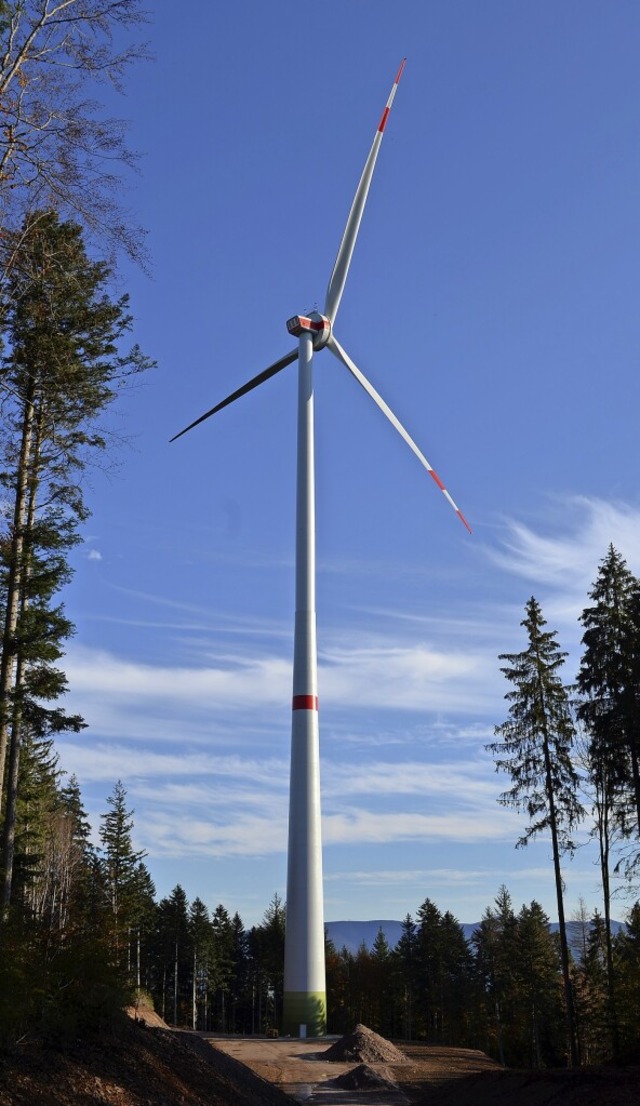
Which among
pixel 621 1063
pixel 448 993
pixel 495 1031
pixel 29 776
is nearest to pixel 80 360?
pixel 621 1063

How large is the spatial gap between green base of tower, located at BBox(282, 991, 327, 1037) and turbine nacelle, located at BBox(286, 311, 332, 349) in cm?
2802

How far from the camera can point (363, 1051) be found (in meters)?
30.3

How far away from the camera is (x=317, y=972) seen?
34.2 metres

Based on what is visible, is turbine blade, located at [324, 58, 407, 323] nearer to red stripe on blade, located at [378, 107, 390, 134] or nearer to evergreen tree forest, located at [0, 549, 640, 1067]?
red stripe on blade, located at [378, 107, 390, 134]

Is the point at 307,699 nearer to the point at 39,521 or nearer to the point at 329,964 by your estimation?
the point at 39,521

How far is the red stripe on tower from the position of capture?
121 feet

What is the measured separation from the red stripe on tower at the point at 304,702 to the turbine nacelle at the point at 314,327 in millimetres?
17331

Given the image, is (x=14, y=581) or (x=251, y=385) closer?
(x=14, y=581)

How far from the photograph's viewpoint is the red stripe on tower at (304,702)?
36.8 m

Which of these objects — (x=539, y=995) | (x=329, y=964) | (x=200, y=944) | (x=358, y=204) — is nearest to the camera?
(x=358, y=204)

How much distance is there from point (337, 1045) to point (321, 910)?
5.06 metres

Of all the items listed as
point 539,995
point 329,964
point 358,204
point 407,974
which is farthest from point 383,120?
point 329,964

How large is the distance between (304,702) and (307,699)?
6.7 inches

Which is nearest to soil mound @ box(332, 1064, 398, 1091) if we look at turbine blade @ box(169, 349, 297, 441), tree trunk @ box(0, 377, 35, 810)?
tree trunk @ box(0, 377, 35, 810)
